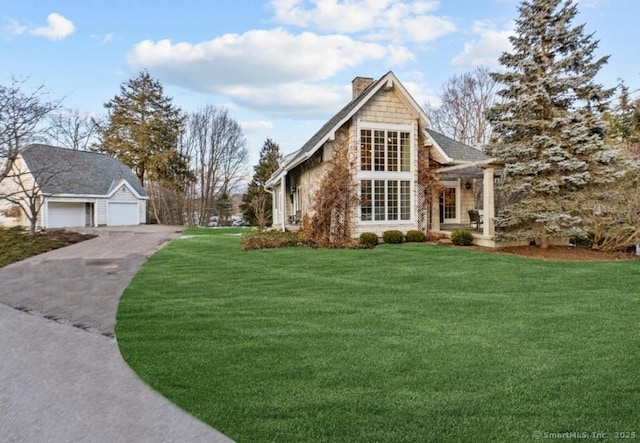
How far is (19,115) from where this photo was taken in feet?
47.9

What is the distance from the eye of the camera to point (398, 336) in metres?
4.85

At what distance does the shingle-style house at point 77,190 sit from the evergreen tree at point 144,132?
4.65 metres

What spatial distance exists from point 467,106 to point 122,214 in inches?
1099

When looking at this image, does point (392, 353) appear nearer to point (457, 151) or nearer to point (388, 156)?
point (388, 156)

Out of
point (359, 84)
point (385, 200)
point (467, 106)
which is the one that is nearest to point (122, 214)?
point (359, 84)

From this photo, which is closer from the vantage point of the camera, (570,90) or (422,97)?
(570,90)

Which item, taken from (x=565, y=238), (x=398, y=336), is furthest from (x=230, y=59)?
(x=398, y=336)

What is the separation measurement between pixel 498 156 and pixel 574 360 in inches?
412

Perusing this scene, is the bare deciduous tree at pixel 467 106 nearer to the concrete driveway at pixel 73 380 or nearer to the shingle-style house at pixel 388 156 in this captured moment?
the shingle-style house at pixel 388 156

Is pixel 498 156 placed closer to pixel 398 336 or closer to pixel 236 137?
pixel 398 336

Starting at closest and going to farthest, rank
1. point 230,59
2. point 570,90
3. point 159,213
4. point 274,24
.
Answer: point 570,90 → point 274,24 → point 230,59 → point 159,213

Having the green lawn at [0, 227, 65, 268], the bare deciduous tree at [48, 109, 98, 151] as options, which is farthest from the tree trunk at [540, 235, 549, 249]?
the bare deciduous tree at [48, 109, 98, 151]

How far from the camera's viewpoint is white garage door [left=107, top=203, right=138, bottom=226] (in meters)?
30.3

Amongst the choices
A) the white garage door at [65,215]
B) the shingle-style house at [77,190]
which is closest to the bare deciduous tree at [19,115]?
the shingle-style house at [77,190]
